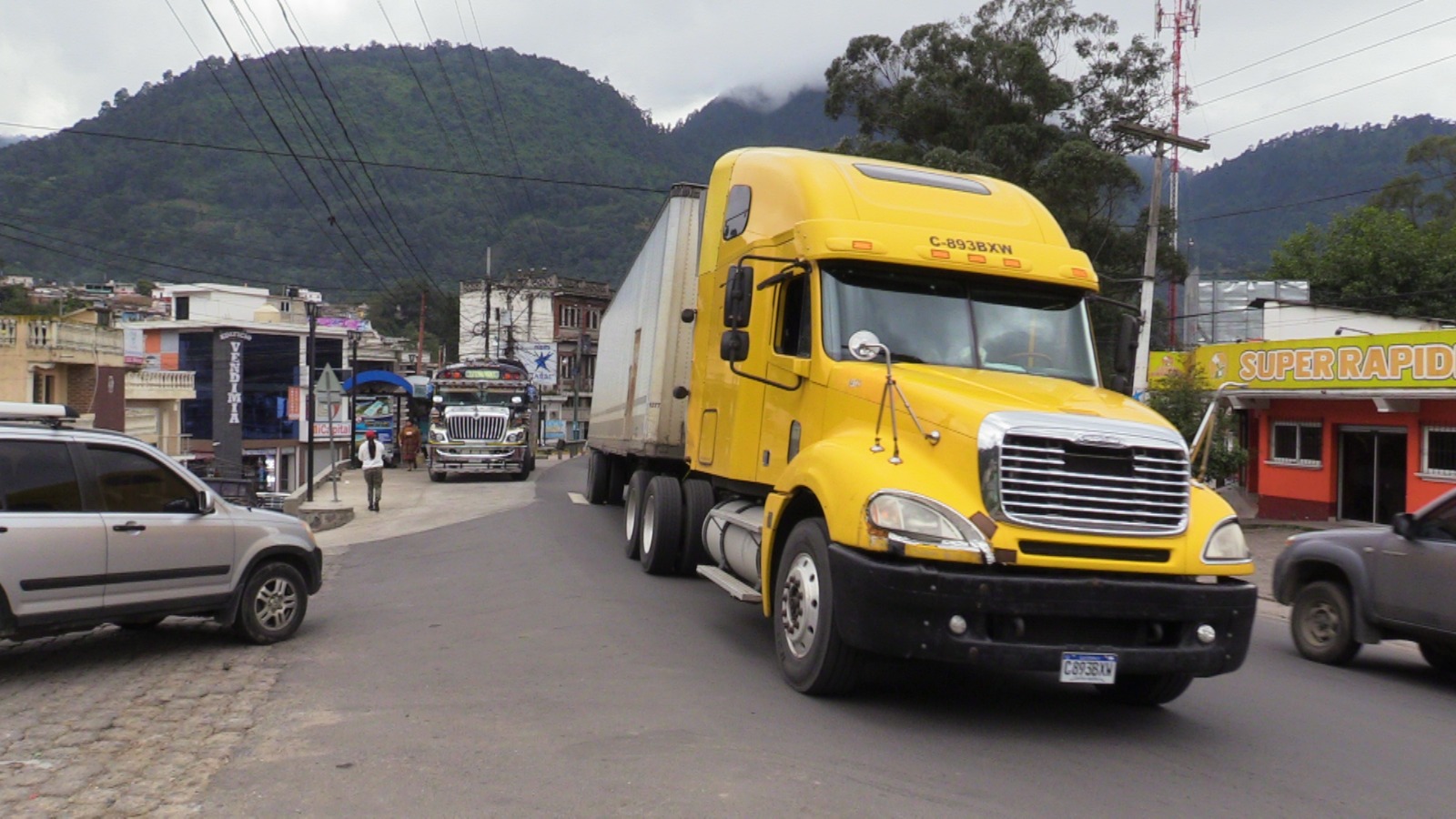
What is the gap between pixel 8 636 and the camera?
697cm

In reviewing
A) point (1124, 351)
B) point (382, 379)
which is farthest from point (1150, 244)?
point (382, 379)

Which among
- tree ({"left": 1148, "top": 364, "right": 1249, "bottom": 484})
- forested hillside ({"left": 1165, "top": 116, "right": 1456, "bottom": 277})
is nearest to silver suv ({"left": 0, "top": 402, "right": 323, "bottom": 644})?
tree ({"left": 1148, "top": 364, "right": 1249, "bottom": 484})

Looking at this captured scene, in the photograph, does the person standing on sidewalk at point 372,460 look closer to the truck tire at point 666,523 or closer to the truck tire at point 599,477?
the truck tire at point 599,477

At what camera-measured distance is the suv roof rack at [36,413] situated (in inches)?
288

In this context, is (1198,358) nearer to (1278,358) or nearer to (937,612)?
(1278,358)

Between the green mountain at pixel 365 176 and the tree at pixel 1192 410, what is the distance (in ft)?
76.1

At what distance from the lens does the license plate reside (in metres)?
5.91

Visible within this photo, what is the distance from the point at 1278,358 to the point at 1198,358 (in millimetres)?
2602

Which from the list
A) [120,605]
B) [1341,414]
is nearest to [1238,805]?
[120,605]

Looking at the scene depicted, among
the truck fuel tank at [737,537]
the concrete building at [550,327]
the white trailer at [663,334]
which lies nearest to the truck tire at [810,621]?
the truck fuel tank at [737,537]

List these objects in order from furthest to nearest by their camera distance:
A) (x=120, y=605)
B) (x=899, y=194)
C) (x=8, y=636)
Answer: (x=899, y=194)
(x=120, y=605)
(x=8, y=636)

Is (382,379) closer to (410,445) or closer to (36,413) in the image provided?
(410,445)

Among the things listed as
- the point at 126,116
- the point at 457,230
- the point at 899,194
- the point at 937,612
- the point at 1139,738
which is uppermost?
the point at 126,116

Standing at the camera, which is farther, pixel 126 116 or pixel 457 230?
pixel 126 116
